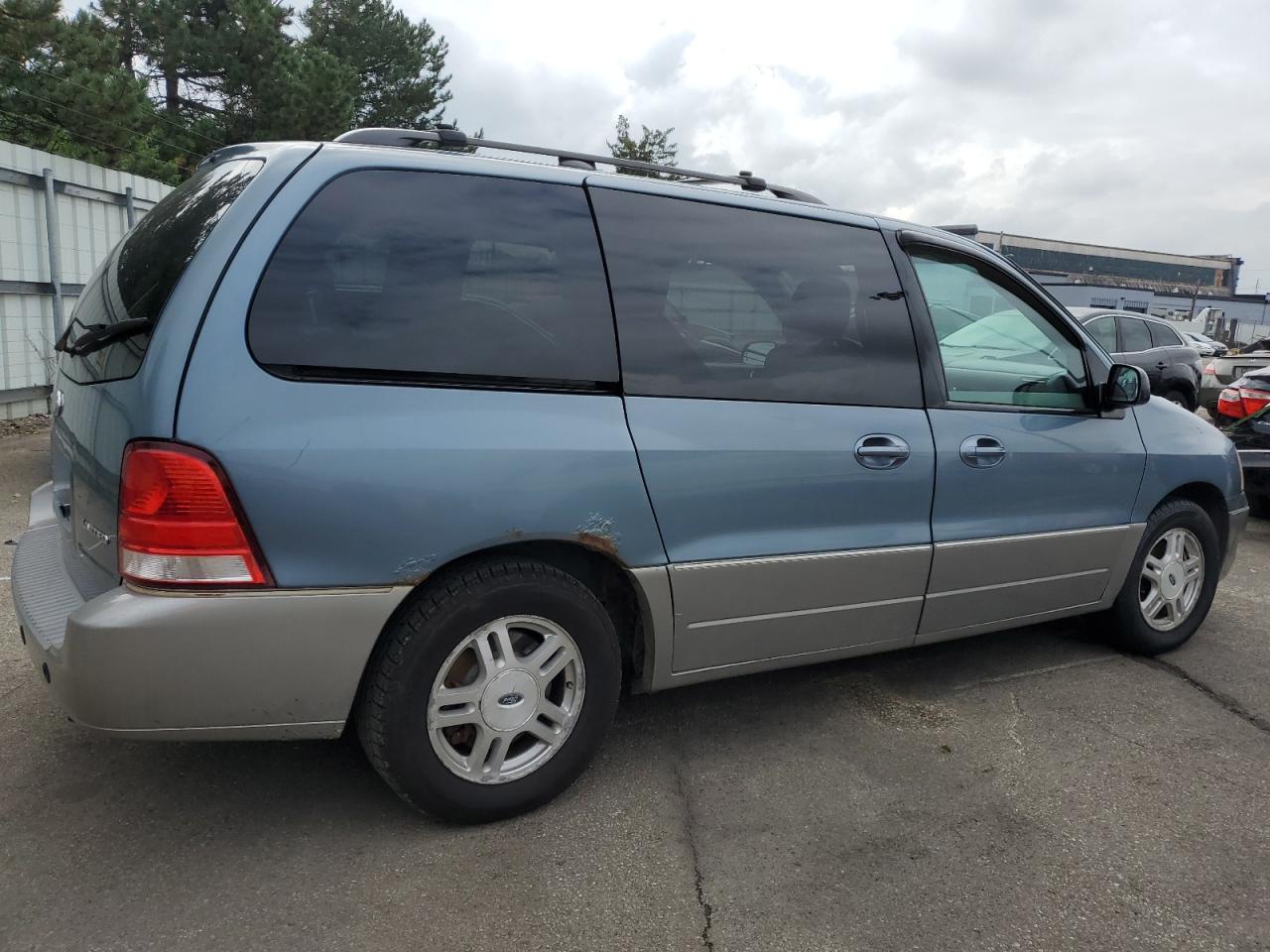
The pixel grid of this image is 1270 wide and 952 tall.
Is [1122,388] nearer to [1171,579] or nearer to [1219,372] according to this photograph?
[1171,579]

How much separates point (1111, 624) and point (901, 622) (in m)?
1.43

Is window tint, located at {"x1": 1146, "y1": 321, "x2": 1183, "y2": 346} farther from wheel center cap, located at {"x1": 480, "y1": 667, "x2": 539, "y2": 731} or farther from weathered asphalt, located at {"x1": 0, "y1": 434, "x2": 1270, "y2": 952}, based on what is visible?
wheel center cap, located at {"x1": 480, "y1": 667, "x2": 539, "y2": 731}

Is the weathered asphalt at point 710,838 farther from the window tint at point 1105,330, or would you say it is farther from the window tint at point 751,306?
the window tint at point 1105,330

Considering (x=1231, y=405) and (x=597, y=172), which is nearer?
(x=597, y=172)

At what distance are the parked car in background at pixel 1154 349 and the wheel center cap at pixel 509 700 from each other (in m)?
11.0

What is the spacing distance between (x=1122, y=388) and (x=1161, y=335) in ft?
34.5

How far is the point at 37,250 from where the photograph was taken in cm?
827

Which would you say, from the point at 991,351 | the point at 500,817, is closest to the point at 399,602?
the point at 500,817

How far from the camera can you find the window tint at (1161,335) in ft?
41.5

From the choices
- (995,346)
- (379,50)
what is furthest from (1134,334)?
(379,50)

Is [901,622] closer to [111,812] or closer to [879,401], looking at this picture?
[879,401]

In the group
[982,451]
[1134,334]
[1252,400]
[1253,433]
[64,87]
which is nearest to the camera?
[982,451]

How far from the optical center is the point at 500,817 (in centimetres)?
265

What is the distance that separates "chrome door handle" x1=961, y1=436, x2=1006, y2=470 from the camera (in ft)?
10.9
